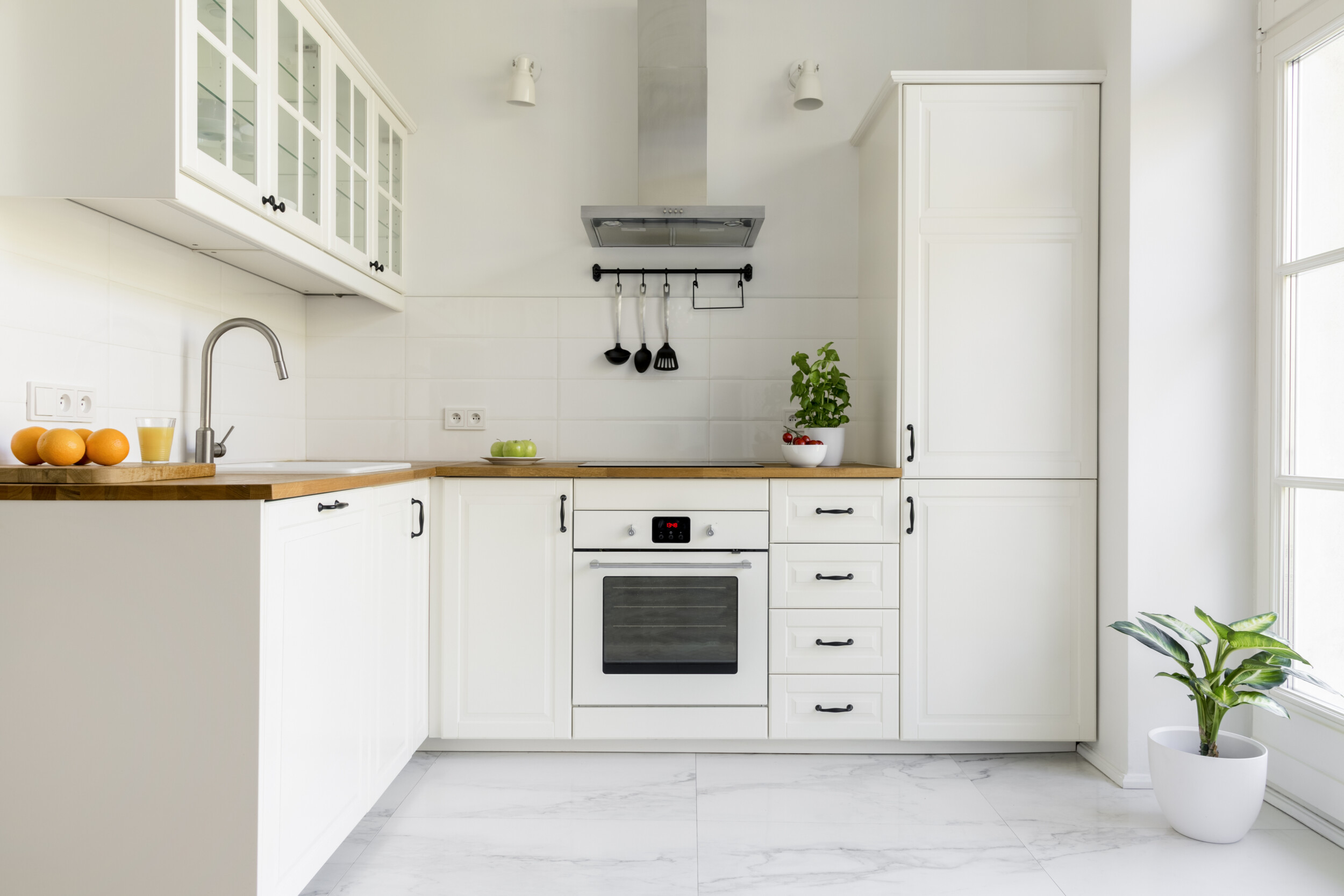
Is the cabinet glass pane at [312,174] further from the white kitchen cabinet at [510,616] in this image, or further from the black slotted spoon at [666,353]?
the black slotted spoon at [666,353]

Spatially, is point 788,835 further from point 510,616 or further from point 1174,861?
point 510,616

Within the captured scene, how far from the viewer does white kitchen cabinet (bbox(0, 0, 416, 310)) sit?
5.06 ft

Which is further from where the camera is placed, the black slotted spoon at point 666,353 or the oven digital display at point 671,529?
the black slotted spoon at point 666,353

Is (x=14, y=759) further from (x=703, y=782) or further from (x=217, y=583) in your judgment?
(x=703, y=782)

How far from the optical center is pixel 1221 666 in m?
1.97

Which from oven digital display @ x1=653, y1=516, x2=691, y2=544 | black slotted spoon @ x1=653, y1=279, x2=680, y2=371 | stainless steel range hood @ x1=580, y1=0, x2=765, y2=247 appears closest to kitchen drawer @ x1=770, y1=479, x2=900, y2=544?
oven digital display @ x1=653, y1=516, x2=691, y2=544

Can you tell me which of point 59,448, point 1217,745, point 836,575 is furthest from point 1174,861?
point 59,448

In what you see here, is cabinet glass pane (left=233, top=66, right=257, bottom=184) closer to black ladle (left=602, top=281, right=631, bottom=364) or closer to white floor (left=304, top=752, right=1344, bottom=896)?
black ladle (left=602, top=281, right=631, bottom=364)

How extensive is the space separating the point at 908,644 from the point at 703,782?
732mm

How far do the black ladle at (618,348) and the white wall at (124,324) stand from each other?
1150 mm

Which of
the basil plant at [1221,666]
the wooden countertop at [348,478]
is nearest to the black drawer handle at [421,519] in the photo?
the wooden countertop at [348,478]

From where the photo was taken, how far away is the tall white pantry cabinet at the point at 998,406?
2.44 meters

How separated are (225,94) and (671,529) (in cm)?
154

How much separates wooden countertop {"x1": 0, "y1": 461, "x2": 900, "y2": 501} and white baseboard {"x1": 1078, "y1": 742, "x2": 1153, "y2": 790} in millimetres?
1028
